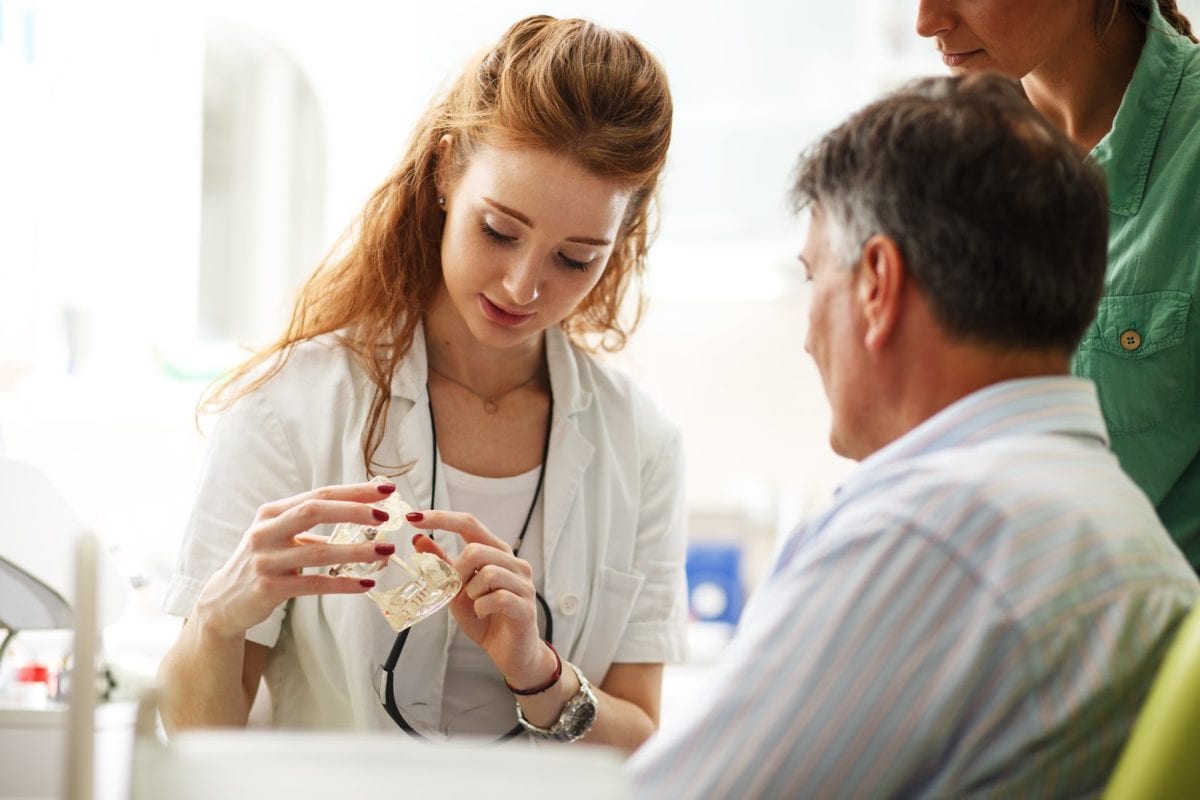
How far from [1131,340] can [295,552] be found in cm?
96

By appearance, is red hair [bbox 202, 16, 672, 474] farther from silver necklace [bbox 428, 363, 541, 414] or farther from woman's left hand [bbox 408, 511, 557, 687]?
woman's left hand [bbox 408, 511, 557, 687]

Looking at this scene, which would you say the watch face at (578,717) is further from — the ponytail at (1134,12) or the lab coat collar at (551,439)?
the ponytail at (1134,12)

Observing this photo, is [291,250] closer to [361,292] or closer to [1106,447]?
[361,292]

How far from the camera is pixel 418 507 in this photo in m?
1.72

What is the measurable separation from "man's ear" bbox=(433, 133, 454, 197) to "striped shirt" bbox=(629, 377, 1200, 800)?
37.5 inches

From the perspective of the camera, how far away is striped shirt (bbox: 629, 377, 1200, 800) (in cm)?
95

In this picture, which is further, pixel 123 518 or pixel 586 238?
pixel 123 518

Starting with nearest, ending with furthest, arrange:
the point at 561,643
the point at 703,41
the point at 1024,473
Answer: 1. the point at 1024,473
2. the point at 561,643
3. the point at 703,41

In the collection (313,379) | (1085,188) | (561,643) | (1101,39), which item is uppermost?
(1101,39)

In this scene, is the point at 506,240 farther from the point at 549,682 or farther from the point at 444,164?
the point at 549,682

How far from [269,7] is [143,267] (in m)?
0.74

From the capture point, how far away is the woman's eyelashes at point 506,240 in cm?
169

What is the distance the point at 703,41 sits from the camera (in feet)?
10.9

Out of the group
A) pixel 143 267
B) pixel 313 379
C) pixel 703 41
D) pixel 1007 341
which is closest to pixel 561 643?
pixel 313 379
